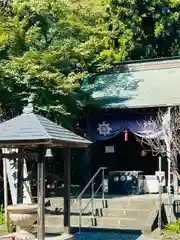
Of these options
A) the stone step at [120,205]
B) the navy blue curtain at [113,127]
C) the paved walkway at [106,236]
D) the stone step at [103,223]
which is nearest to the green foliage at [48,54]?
the navy blue curtain at [113,127]

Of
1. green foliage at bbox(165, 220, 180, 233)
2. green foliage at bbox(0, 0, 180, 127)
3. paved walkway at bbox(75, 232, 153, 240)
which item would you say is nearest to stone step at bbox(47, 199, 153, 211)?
green foliage at bbox(165, 220, 180, 233)

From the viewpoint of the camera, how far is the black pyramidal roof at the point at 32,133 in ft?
26.1

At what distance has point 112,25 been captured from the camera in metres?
22.4

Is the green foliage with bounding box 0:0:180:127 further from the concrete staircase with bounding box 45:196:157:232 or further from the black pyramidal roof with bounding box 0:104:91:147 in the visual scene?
the black pyramidal roof with bounding box 0:104:91:147

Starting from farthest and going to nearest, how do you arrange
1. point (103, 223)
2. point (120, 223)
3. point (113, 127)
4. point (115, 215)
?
point (113, 127) < point (115, 215) < point (103, 223) < point (120, 223)

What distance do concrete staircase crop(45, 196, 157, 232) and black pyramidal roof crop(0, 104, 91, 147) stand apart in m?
4.35

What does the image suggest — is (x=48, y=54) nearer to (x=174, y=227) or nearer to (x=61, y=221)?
(x=61, y=221)

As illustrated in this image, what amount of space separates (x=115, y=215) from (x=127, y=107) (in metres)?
4.79

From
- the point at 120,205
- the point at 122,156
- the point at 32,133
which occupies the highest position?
the point at 32,133

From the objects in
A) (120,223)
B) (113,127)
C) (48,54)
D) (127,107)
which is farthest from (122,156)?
(120,223)

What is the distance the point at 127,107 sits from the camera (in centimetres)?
1641

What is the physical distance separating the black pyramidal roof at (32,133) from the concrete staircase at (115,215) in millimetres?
4349

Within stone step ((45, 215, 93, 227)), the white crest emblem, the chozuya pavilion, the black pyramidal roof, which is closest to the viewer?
the black pyramidal roof

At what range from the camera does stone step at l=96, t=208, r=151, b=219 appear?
12.8 meters
